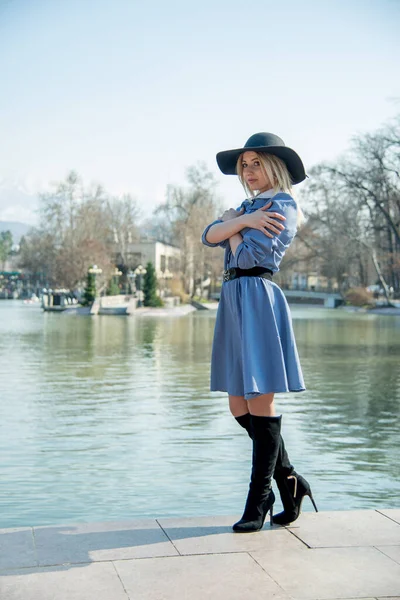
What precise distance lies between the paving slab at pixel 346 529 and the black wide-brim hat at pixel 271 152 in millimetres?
1434

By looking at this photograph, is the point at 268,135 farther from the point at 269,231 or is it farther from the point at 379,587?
the point at 379,587

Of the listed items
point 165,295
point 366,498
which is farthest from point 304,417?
point 165,295

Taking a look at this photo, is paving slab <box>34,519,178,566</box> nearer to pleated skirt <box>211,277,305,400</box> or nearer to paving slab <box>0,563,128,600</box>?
paving slab <box>0,563,128,600</box>

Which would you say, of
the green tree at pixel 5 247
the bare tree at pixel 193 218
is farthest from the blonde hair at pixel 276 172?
the green tree at pixel 5 247

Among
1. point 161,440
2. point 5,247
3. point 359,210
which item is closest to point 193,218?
point 359,210

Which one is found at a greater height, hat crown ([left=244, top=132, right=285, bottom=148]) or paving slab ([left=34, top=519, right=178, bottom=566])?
hat crown ([left=244, top=132, right=285, bottom=148])

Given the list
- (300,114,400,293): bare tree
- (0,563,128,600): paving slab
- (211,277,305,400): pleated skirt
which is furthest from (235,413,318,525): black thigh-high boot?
Result: (300,114,400,293): bare tree

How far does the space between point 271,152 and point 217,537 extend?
5.22ft

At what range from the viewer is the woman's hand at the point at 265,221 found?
158 inches

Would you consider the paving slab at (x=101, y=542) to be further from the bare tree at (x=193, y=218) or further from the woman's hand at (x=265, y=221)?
the bare tree at (x=193, y=218)

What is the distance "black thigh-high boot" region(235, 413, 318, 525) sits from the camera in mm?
3955

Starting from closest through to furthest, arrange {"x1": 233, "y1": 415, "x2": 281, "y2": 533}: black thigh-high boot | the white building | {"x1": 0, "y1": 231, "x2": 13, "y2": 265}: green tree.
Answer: {"x1": 233, "y1": 415, "x2": 281, "y2": 533}: black thigh-high boot, the white building, {"x1": 0, "y1": 231, "x2": 13, "y2": 265}: green tree

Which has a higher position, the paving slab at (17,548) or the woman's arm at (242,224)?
the woman's arm at (242,224)

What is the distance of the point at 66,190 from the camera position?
6506cm
